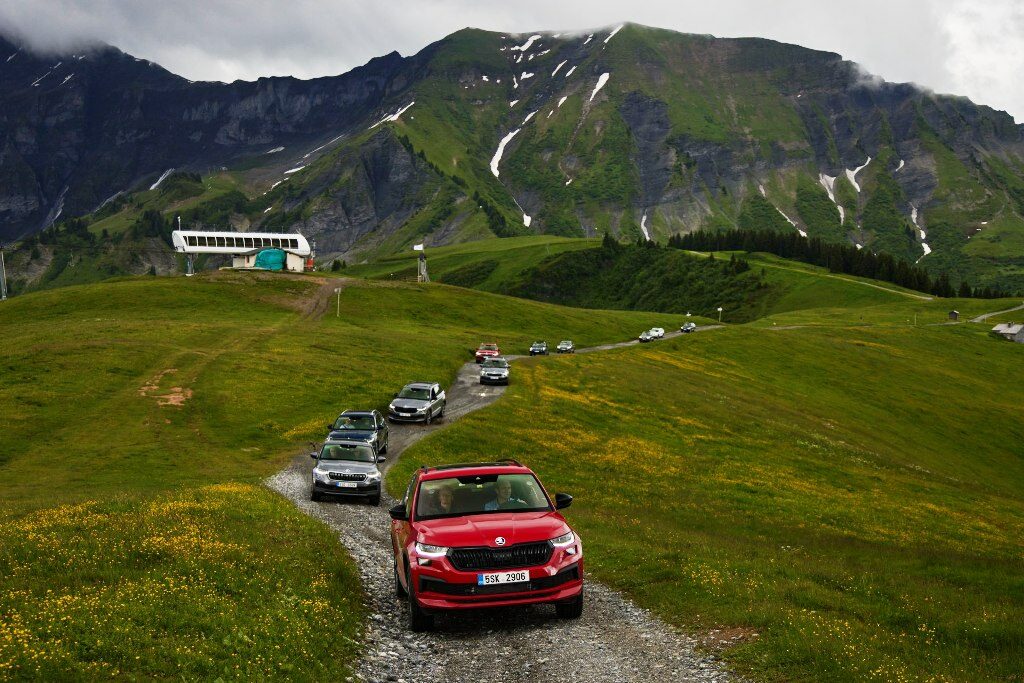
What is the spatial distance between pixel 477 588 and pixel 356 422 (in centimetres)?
2888

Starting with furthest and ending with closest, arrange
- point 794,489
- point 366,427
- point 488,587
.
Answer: point 366,427
point 794,489
point 488,587

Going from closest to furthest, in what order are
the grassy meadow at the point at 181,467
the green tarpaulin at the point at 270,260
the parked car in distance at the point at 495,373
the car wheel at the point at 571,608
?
1. the grassy meadow at the point at 181,467
2. the car wheel at the point at 571,608
3. the parked car in distance at the point at 495,373
4. the green tarpaulin at the point at 270,260

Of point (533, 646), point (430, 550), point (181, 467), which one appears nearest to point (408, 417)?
point (181, 467)

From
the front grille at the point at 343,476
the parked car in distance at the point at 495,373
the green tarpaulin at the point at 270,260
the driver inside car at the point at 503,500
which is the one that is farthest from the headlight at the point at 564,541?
the green tarpaulin at the point at 270,260

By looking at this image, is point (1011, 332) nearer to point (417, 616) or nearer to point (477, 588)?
point (477, 588)

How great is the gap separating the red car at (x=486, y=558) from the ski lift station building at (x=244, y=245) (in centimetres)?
15386

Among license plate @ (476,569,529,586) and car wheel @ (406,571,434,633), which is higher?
license plate @ (476,569,529,586)

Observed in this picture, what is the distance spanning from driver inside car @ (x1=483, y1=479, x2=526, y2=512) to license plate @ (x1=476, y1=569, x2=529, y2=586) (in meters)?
1.84

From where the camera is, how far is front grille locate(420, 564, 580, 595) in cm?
1195

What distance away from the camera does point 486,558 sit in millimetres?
12086

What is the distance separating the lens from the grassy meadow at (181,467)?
31.7 ft

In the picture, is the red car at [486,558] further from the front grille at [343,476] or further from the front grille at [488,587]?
the front grille at [343,476]

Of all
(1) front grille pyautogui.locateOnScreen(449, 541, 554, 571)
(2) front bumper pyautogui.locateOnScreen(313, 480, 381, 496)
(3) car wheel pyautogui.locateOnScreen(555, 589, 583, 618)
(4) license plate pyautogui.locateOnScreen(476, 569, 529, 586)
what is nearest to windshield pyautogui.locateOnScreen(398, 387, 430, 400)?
(2) front bumper pyautogui.locateOnScreen(313, 480, 381, 496)

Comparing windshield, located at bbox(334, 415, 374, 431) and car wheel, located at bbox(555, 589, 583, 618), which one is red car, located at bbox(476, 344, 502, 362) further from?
car wheel, located at bbox(555, 589, 583, 618)
